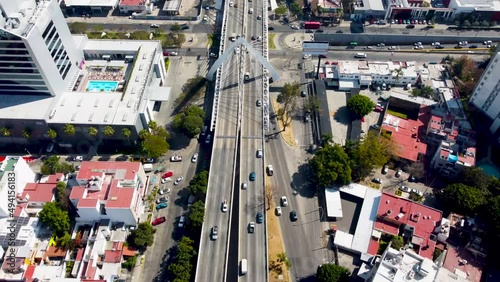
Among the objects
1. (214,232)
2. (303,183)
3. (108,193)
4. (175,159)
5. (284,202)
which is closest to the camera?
(214,232)

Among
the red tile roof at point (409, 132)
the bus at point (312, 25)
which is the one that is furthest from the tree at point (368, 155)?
the bus at point (312, 25)

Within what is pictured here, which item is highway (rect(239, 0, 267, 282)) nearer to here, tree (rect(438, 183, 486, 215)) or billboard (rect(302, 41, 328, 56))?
billboard (rect(302, 41, 328, 56))

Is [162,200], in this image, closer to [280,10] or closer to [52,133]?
[52,133]

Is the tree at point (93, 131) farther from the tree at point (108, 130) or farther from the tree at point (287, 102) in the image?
the tree at point (287, 102)

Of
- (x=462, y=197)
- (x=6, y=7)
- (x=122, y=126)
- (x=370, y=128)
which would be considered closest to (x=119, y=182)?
(x=122, y=126)

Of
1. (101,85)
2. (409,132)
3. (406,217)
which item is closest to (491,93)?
(409,132)
